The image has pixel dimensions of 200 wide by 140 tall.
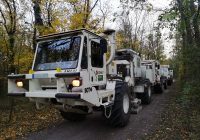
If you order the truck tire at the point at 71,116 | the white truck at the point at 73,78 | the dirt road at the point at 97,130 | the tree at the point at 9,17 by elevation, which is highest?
the tree at the point at 9,17

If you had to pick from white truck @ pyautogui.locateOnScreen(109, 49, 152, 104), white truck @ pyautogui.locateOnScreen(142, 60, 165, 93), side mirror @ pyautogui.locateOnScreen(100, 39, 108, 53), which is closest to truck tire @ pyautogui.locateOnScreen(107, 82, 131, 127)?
side mirror @ pyautogui.locateOnScreen(100, 39, 108, 53)

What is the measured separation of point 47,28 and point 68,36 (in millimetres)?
8078

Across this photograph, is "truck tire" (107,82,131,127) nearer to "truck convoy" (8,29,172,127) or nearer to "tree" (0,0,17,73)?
"truck convoy" (8,29,172,127)

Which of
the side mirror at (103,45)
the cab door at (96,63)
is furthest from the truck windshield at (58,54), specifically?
the side mirror at (103,45)

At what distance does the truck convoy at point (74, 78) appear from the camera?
23.6 ft

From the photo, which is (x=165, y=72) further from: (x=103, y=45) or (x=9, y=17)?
(x=103, y=45)

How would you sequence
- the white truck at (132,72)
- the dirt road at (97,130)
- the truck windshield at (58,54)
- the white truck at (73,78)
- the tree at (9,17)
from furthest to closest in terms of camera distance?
the tree at (9,17) → the white truck at (132,72) → the dirt road at (97,130) → the truck windshield at (58,54) → the white truck at (73,78)

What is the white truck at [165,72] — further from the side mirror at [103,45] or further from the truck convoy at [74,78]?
the side mirror at [103,45]

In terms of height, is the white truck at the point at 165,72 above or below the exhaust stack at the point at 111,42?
below

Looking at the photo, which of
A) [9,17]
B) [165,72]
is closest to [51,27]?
[9,17]

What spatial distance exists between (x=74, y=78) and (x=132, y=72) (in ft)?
21.0

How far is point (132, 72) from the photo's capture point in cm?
1304

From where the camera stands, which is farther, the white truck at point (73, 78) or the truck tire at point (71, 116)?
the truck tire at point (71, 116)

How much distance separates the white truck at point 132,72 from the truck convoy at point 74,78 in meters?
2.88
